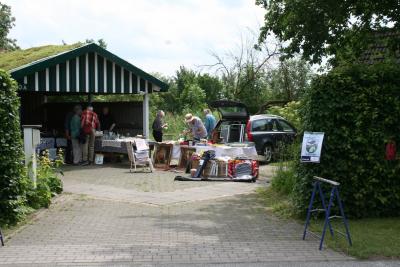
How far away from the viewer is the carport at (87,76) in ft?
52.1

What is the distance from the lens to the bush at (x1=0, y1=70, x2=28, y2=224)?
8.41 meters

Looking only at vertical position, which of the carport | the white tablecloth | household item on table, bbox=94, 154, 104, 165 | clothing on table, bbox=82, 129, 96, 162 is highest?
the carport

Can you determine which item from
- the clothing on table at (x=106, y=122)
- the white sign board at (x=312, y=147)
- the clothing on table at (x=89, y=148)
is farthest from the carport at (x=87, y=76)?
the white sign board at (x=312, y=147)

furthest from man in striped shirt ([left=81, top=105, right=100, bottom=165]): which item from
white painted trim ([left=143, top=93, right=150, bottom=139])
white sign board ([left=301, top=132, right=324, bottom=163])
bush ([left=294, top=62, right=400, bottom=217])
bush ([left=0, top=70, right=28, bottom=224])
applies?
white sign board ([left=301, top=132, right=324, bottom=163])

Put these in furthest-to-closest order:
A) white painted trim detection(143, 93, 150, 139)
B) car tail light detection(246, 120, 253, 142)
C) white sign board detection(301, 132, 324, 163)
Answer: white painted trim detection(143, 93, 150, 139)
car tail light detection(246, 120, 253, 142)
white sign board detection(301, 132, 324, 163)

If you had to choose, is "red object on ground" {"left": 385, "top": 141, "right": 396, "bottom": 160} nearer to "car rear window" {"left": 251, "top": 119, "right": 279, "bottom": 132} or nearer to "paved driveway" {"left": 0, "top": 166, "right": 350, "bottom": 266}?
"paved driveway" {"left": 0, "top": 166, "right": 350, "bottom": 266}

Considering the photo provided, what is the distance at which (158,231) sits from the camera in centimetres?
819

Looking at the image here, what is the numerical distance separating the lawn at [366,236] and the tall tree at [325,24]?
457 centimetres

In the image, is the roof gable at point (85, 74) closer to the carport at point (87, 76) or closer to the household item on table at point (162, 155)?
the carport at point (87, 76)

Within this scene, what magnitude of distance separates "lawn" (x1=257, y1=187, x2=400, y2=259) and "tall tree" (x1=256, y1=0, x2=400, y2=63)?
15.0ft

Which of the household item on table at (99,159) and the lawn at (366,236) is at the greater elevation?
the lawn at (366,236)

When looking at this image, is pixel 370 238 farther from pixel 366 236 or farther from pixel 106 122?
pixel 106 122

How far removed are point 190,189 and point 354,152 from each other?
15.0 ft

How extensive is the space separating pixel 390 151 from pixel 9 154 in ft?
19.8
